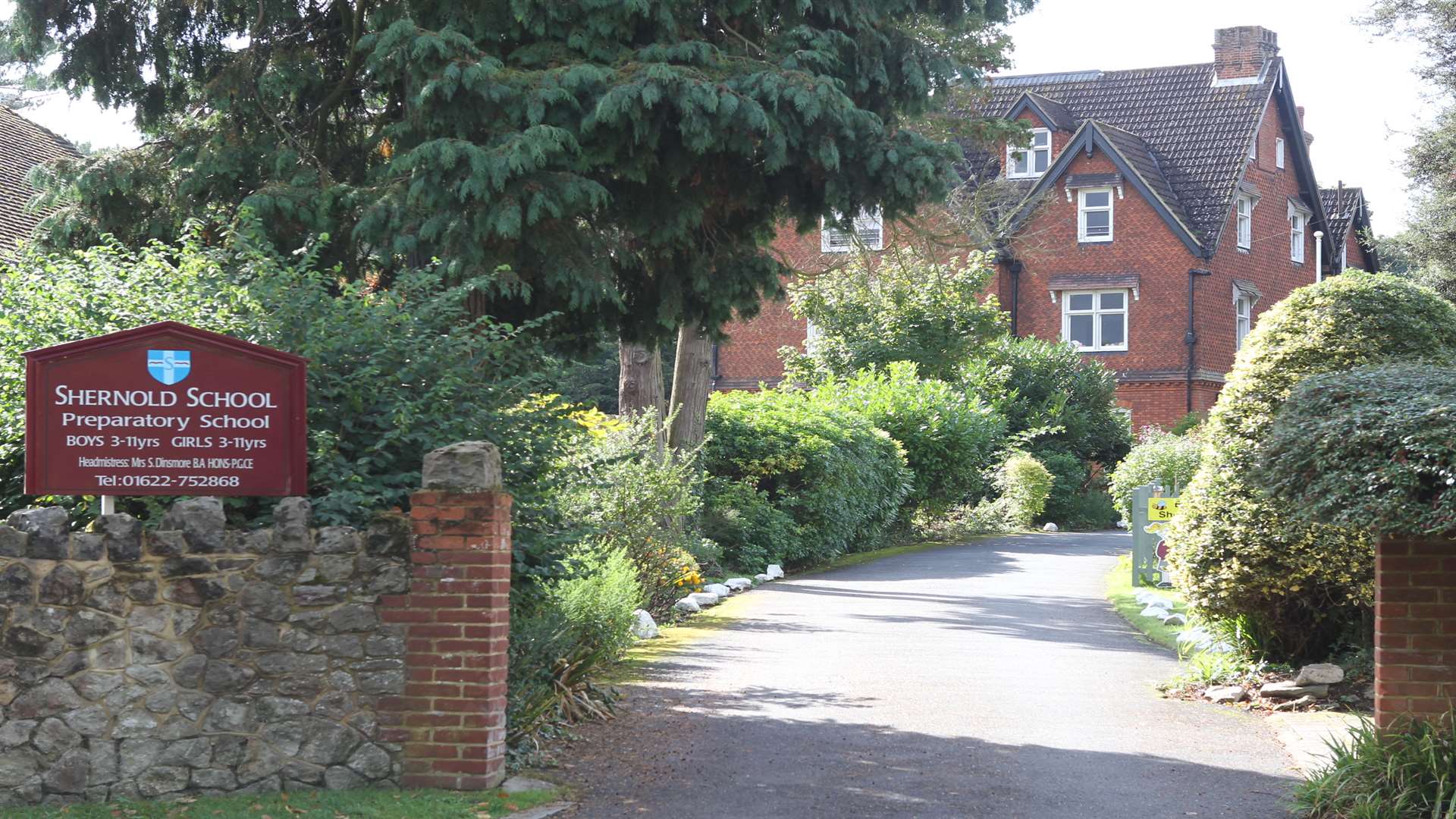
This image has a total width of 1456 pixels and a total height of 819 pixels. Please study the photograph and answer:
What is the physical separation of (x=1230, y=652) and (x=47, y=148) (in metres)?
20.2

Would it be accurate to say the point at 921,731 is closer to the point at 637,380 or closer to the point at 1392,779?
the point at 1392,779

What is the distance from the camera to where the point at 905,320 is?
111 ft

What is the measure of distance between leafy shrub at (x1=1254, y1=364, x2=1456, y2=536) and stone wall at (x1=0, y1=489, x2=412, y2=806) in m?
4.68

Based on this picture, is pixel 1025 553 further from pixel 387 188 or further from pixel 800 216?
pixel 387 188

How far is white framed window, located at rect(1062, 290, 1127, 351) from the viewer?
40.4 meters

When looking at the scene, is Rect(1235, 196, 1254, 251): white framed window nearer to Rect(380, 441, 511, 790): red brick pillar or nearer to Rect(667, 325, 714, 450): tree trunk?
Rect(667, 325, 714, 450): tree trunk

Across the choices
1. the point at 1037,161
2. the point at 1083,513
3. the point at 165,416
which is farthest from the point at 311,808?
the point at 1037,161

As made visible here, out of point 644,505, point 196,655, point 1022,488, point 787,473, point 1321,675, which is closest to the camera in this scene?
point 196,655

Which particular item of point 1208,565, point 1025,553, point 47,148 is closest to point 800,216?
point 1208,565

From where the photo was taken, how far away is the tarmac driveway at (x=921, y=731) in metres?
8.16

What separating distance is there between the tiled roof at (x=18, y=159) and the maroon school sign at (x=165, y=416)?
12929 mm

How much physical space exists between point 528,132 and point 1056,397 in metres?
26.4

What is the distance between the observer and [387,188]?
455 inches

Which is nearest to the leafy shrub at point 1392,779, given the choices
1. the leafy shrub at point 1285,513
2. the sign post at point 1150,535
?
the leafy shrub at point 1285,513
